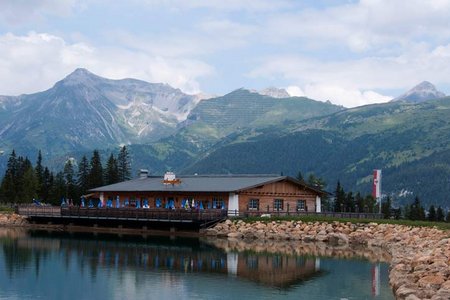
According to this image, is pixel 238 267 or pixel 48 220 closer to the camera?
pixel 238 267

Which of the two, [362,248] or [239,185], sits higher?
[239,185]

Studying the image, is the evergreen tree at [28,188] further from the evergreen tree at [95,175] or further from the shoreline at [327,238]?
the shoreline at [327,238]

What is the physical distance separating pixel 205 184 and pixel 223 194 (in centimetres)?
555

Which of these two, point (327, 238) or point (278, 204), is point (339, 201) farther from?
point (327, 238)

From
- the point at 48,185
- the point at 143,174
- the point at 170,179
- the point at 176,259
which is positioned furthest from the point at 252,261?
the point at 48,185

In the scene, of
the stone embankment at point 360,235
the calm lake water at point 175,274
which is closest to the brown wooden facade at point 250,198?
the stone embankment at point 360,235

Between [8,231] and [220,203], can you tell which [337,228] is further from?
[8,231]

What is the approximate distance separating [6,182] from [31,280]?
81863mm

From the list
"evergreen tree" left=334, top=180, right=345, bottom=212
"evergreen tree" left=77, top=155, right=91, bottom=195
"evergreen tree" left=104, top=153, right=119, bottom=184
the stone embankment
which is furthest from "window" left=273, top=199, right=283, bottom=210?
"evergreen tree" left=104, top=153, right=119, bottom=184

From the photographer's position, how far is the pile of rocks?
86188 millimetres

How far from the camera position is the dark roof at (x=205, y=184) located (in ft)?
247

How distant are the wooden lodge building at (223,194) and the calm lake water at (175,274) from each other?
51.0 feet

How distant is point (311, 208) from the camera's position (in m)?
82.5

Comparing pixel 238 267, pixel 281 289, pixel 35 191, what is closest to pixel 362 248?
pixel 238 267
